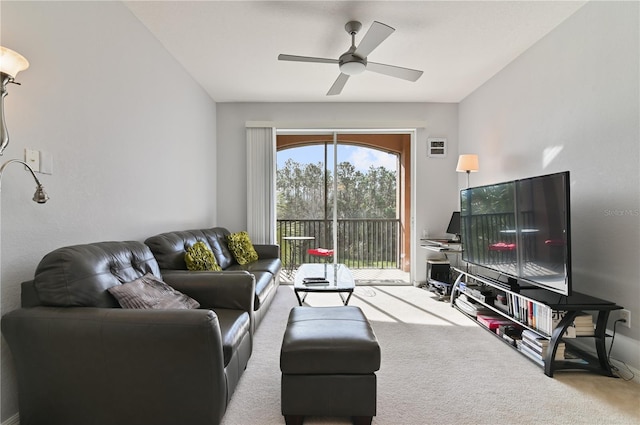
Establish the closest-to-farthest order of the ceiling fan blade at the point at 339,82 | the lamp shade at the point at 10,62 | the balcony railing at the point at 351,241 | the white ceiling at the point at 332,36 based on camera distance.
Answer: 1. the lamp shade at the point at 10,62
2. the white ceiling at the point at 332,36
3. the ceiling fan blade at the point at 339,82
4. the balcony railing at the point at 351,241

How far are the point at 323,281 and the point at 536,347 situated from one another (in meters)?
1.70

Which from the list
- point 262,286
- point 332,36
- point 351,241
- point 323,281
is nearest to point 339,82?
point 332,36

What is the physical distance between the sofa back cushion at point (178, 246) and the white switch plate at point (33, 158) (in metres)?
0.99

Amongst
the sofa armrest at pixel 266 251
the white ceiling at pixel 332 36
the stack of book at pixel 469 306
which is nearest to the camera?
the white ceiling at pixel 332 36

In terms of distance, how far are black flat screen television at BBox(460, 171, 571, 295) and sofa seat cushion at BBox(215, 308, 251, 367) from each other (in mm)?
2115

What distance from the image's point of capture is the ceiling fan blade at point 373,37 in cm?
216

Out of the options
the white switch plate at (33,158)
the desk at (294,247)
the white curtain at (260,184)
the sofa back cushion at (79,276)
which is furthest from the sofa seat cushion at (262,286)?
the desk at (294,247)

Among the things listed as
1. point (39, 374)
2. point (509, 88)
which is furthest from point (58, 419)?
point (509, 88)

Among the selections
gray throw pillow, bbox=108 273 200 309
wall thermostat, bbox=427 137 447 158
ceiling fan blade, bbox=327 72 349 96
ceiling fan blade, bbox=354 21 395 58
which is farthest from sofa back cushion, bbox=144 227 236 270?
wall thermostat, bbox=427 137 447 158

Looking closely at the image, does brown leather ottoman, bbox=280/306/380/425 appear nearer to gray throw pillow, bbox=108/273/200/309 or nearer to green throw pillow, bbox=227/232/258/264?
gray throw pillow, bbox=108/273/200/309

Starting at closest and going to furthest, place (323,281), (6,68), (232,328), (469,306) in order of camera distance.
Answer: (6,68) < (232,328) < (323,281) < (469,306)

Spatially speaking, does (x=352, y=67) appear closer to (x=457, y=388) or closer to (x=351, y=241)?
(x=457, y=388)

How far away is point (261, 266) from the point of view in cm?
346

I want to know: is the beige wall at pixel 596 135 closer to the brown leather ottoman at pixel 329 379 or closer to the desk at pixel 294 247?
the brown leather ottoman at pixel 329 379
